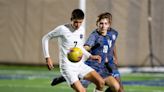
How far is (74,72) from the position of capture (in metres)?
11.0

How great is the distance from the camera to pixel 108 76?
11930mm

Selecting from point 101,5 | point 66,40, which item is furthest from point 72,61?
point 101,5

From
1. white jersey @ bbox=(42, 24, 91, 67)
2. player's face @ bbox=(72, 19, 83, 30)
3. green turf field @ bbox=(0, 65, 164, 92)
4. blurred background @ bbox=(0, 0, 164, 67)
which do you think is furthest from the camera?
blurred background @ bbox=(0, 0, 164, 67)

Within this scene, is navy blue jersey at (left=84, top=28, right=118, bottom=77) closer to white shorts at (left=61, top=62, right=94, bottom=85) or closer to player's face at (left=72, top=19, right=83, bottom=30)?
white shorts at (left=61, top=62, right=94, bottom=85)

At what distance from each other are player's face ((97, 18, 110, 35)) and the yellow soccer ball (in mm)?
914

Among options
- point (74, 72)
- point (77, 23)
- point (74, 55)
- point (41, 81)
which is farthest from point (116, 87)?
point (41, 81)

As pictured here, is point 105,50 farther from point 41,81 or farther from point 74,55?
point 41,81

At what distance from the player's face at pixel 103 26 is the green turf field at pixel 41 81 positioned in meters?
3.72

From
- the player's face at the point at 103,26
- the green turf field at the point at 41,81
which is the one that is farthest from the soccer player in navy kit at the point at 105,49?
the green turf field at the point at 41,81

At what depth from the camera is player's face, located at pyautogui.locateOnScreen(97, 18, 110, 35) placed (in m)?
11.7

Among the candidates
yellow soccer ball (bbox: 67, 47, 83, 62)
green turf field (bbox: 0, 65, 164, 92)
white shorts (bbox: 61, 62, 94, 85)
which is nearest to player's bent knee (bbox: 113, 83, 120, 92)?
white shorts (bbox: 61, 62, 94, 85)

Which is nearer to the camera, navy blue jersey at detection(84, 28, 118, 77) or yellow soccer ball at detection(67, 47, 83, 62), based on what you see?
yellow soccer ball at detection(67, 47, 83, 62)

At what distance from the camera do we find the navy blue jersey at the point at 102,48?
1174 centimetres

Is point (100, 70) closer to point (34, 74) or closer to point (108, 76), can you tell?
point (108, 76)
